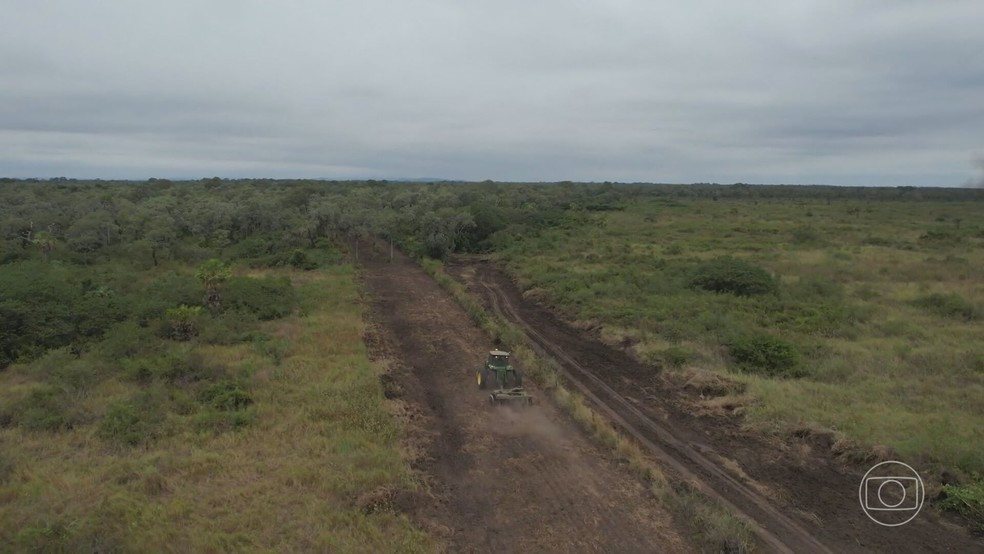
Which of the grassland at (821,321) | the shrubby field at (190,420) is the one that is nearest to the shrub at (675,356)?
the grassland at (821,321)

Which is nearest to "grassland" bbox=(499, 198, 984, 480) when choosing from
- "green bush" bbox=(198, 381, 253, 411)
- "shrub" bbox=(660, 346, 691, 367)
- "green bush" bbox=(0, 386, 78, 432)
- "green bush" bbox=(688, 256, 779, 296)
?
"shrub" bbox=(660, 346, 691, 367)

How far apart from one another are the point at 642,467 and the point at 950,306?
54.8 ft

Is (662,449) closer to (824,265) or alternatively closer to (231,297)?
(231,297)

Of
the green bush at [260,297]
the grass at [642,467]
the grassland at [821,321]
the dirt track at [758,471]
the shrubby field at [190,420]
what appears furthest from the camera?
the green bush at [260,297]

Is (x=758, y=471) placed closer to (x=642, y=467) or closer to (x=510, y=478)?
(x=642, y=467)

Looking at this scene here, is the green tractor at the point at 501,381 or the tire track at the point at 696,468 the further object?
the green tractor at the point at 501,381

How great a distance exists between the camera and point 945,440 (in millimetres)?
10039

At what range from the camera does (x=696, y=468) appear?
10102 millimetres

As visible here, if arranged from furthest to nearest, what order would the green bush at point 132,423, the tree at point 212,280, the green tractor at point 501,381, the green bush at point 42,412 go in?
the tree at point 212,280, the green tractor at point 501,381, the green bush at point 42,412, the green bush at point 132,423

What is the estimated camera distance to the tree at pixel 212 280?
61.8ft

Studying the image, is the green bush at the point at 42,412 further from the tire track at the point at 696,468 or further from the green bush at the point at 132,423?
the tire track at the point at 696,468

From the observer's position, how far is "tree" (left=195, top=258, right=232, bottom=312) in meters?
18.8

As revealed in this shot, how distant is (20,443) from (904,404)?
57.7 feet

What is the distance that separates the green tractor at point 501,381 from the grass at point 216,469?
251cm
